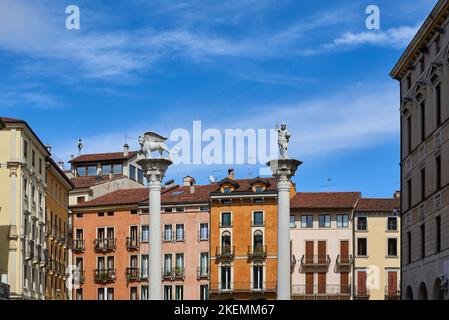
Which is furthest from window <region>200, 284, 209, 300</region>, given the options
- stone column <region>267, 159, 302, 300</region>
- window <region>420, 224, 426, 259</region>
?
window <region>420, 224, 426, 259</region>

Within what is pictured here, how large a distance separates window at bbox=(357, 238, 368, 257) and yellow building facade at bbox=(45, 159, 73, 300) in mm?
29943

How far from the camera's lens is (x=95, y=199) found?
340ft

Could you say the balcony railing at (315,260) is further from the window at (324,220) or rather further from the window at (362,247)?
the window at (362,247)

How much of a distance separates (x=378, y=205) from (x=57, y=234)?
34.6m

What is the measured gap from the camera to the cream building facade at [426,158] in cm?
4453

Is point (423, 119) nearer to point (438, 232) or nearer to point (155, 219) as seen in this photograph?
point (438, 232)

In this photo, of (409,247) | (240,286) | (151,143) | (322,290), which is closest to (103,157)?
(240,286)

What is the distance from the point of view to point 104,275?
100750 mm

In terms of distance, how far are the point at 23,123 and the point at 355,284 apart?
44600 millimetres

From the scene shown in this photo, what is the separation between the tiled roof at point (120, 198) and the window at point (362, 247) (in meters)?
22.8

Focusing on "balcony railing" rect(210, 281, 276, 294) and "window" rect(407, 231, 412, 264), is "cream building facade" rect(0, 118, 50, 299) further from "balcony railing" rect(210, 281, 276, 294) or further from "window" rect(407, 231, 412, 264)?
"balcony railing" rect(210, 281, 276, 294)

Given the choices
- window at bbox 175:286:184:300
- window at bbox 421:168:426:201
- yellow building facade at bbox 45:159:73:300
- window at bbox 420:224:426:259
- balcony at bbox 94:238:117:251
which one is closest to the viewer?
window at bbox 420:224:426:259

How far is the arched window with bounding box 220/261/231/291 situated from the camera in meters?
99.8
